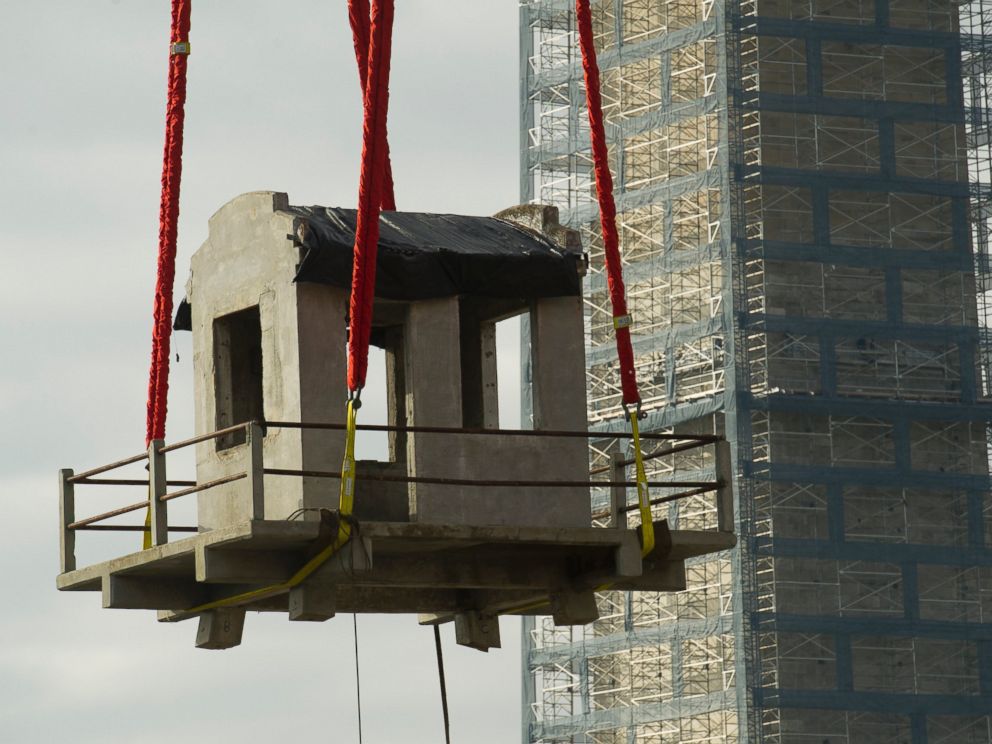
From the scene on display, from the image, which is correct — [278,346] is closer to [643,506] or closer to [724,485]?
[643,506]

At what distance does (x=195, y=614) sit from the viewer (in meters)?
21.6

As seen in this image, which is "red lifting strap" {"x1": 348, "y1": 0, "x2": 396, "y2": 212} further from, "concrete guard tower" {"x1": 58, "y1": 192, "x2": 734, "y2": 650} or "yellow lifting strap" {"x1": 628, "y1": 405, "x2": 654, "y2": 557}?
"yellow lifting strap" {"x1": 628, "y1": 405, "x2": 654, "y2": 557}

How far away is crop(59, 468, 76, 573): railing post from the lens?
21.6 meters

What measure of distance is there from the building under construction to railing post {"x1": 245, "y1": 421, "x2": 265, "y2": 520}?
7740cm

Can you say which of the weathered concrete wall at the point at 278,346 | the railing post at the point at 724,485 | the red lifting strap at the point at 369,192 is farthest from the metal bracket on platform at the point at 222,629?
the railing post at the point at 724,485

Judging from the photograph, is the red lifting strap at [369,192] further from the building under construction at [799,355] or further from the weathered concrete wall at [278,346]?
the building under construction at [799,355]

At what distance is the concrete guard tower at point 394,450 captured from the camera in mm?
20000

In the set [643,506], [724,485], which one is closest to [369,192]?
[643,506]

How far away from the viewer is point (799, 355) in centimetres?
9944

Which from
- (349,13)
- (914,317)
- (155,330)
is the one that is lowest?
(155,330)

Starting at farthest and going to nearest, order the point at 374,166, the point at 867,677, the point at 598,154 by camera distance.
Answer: the point at 867,677 < the point at 598,154 < the point at 374,166

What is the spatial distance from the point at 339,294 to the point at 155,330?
1.72m

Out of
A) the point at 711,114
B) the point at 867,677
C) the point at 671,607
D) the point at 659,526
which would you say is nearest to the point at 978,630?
the point at 867,677

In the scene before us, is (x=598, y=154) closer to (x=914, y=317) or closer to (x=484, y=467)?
(x=484, y=467)
